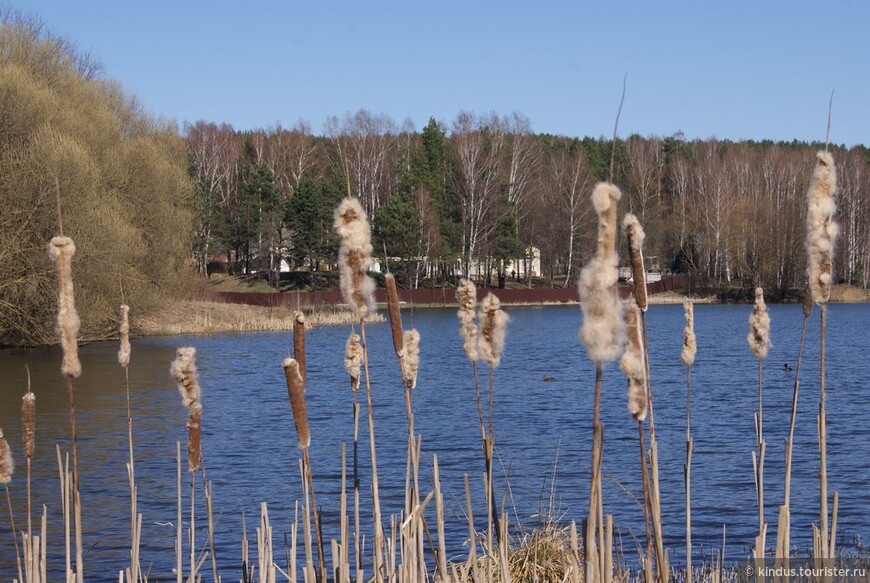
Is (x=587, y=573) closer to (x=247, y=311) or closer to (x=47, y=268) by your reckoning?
(x=47, y=268)

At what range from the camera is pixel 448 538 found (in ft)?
33.3

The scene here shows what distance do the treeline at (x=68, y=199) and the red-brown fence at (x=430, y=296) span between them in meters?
13.6

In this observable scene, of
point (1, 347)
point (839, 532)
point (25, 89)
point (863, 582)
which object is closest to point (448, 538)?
point (839, 532)

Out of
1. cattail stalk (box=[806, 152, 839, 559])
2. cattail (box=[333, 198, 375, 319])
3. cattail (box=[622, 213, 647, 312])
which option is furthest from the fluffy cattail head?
cattail (box=[333, 198, 375, 319])

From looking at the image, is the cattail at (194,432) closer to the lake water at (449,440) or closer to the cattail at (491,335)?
the cattail at (491,335)

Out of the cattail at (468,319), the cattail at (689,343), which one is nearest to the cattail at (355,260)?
the cattail at (468,319)

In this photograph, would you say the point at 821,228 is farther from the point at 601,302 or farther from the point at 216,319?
the point at 216,319

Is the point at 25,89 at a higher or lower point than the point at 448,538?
higher

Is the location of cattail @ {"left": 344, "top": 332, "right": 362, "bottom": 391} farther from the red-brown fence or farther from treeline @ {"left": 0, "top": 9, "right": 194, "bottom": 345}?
the red-brown fence

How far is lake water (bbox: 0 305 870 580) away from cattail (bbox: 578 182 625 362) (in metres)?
3.51

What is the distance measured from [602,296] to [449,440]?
46.7ft

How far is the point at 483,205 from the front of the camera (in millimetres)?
62219

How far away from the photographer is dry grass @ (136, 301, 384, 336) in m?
39.0

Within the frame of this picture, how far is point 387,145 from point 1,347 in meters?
42.5
